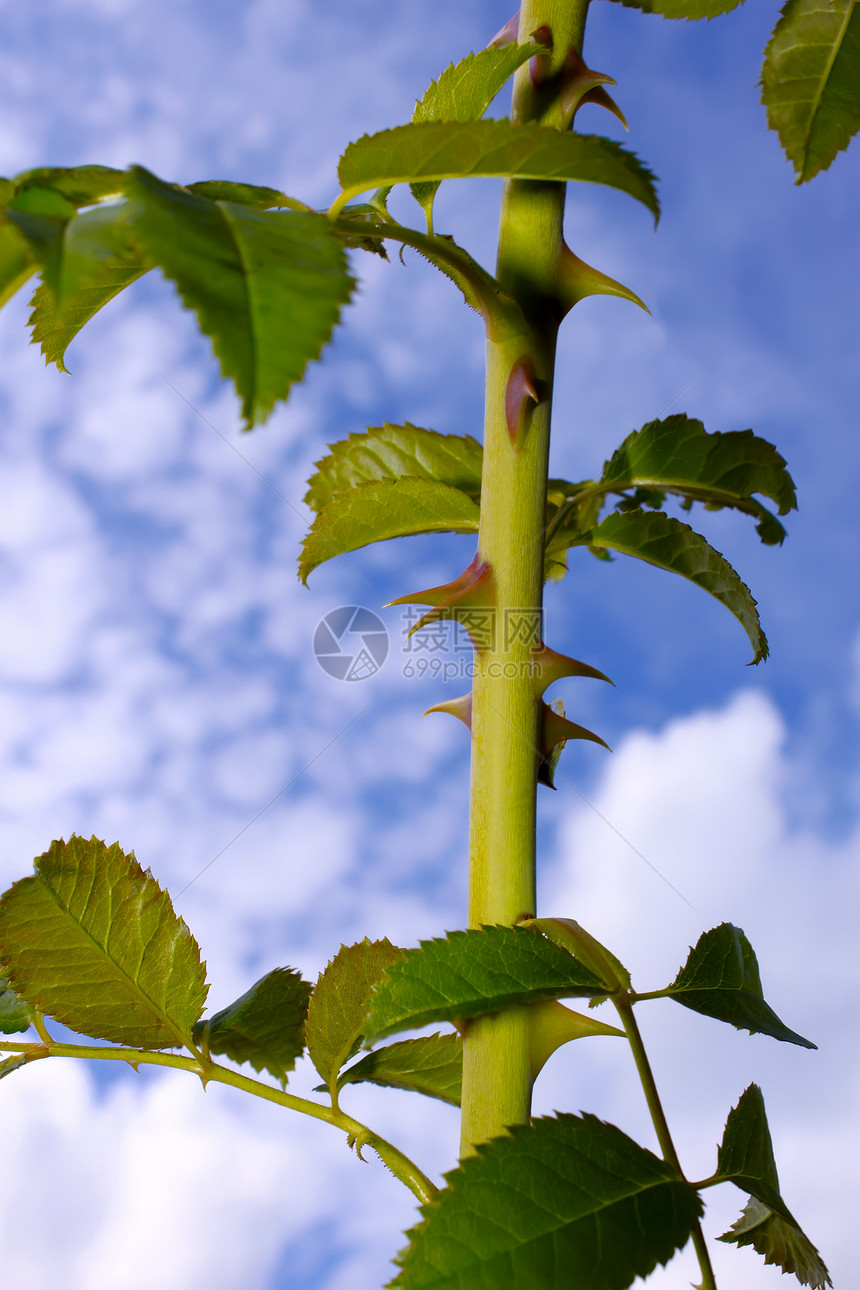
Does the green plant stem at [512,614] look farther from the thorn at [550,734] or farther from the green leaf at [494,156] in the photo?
the green leaf at [494,156]

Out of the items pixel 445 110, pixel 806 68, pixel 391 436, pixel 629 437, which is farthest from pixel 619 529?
pixel 806 68

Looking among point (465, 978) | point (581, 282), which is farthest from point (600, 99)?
point (465, 978)

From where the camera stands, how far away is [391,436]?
91 cm

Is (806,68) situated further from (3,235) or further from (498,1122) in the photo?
(498,1122)

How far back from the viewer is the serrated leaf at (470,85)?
694mm

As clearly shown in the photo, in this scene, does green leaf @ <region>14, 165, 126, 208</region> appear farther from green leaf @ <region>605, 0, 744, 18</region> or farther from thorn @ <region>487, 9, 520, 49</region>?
green leaf @ <region>605, 0, 744, 18</region>

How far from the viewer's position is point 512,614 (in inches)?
27.1

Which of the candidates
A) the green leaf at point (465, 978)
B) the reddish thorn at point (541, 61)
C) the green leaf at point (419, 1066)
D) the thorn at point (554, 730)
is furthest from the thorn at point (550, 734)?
the reddish thorn at point (541, 61)

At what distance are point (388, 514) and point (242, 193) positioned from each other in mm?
284

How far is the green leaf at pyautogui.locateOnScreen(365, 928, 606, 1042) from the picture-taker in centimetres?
60

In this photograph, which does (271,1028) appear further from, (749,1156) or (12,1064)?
(749,1156)

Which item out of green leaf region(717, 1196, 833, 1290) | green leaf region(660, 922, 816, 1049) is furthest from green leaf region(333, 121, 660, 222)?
green leaf region(717, 1196, 833, 1290)

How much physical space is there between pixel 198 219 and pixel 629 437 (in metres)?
0.45

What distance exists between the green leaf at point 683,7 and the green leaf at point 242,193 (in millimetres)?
436
